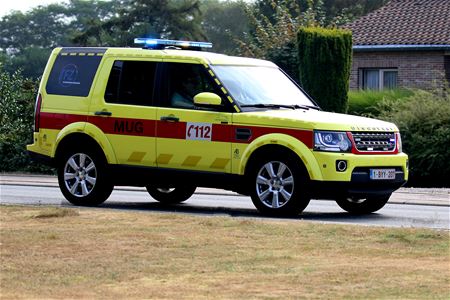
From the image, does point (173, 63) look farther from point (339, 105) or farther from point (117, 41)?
point (117, 41)

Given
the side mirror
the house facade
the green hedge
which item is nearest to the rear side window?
the side mirror

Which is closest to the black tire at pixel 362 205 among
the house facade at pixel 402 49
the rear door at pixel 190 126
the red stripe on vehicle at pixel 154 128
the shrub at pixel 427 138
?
the red stripe on vehicle at pixel 154 128

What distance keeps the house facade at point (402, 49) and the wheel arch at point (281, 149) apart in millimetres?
22453

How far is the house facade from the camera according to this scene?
127 ft

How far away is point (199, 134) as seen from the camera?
16328 mm

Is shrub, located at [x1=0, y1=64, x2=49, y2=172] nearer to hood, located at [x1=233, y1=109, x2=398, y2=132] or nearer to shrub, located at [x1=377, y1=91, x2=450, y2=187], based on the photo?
shrub, located at [x1=377, y1=91, x2=450, y2=187]

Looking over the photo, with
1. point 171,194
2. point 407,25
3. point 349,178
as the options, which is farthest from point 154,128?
point 407,25

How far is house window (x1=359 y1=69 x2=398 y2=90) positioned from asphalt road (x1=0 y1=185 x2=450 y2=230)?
2058 centimetres

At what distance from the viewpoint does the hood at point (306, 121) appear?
1561cm

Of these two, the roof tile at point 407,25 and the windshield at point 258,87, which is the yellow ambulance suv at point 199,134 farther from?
the roof tile at point 407,25

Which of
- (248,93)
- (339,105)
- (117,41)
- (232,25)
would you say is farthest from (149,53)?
(232,25)

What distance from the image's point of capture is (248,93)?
1652 centimetres

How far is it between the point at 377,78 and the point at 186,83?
24.6 metres

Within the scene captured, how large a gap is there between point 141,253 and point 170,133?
510 centimetres
